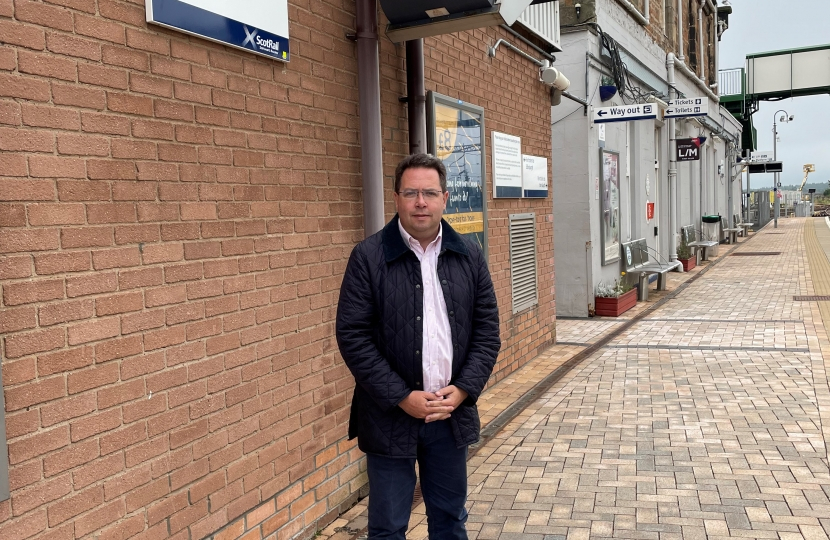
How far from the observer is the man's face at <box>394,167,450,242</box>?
2.84 m

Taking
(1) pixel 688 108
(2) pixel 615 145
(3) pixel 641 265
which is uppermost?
(1) pixel 688 108

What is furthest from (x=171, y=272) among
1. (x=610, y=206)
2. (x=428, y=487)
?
(x=610, y=206)

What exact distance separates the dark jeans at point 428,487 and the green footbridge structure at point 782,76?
36178 millimetres

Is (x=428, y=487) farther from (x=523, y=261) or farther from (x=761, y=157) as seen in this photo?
(x=761, y=157)

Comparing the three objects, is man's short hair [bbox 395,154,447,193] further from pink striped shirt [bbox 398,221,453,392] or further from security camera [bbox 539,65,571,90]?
security camera [bbox 539,65,571,90]

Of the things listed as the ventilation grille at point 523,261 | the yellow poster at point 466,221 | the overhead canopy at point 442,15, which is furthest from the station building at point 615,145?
the overhead canopy at point 442,15

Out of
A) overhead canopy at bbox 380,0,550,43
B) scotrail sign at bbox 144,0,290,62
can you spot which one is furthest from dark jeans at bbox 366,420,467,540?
overhead canopy at bbox 380,0,550,43

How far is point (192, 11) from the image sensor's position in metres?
3.15

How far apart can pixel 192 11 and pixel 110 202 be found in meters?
0.95

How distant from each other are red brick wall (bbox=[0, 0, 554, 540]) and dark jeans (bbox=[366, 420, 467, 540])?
83cm

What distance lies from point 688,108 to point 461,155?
874 cm

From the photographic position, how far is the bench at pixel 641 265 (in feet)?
44.0

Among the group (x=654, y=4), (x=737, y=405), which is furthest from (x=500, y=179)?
(x=654, y=4)

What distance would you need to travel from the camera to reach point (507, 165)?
7641mm
